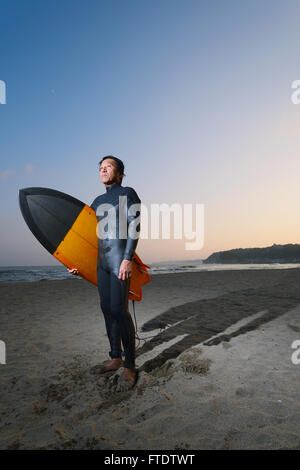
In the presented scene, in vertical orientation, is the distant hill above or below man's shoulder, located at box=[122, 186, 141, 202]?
below

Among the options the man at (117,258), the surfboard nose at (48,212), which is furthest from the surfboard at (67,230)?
the man at (117,258)

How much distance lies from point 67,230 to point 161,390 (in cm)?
216

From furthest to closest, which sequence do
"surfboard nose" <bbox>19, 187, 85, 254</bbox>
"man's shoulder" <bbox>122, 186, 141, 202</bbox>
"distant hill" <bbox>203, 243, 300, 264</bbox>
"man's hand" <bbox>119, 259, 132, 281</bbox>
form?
"distant hill" <bbox>203, 243, 300, 264</bbox>
"surfboard nose" <bbox>19, 187, 85, 254</bbox>
"man's shoulder" <bbox>122, 186, 141, 202</bbox>
"man's hand" <bbox>119, 259, 132, 281</bbox>

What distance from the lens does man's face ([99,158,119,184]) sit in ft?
9.55

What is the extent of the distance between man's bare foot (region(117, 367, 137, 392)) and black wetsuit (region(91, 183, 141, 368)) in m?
0.06

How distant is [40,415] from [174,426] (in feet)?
3.88

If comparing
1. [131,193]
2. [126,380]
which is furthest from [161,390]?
[131,193]

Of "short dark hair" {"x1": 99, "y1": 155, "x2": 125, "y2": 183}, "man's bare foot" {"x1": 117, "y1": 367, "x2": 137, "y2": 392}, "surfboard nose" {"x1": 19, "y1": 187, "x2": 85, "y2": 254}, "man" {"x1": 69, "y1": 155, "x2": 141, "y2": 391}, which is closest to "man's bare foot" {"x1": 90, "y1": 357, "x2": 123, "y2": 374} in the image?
"man" {"x1": 69, "y1": 155, "x2": 141, "y2": 391}

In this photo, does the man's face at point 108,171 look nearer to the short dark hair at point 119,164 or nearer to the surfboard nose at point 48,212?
the short dark hair at point 119,164

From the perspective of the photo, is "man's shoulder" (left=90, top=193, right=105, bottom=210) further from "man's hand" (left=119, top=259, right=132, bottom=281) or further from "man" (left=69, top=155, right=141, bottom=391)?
"man's hand" (left=119, top=259, right=132, bottom=281)

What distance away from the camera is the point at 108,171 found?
2908 mm

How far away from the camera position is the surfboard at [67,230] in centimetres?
327

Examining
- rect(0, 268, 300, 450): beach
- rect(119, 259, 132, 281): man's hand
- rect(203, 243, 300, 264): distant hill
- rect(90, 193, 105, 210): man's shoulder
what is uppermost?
rect(90, 193, 105, 210): man's shoulder
